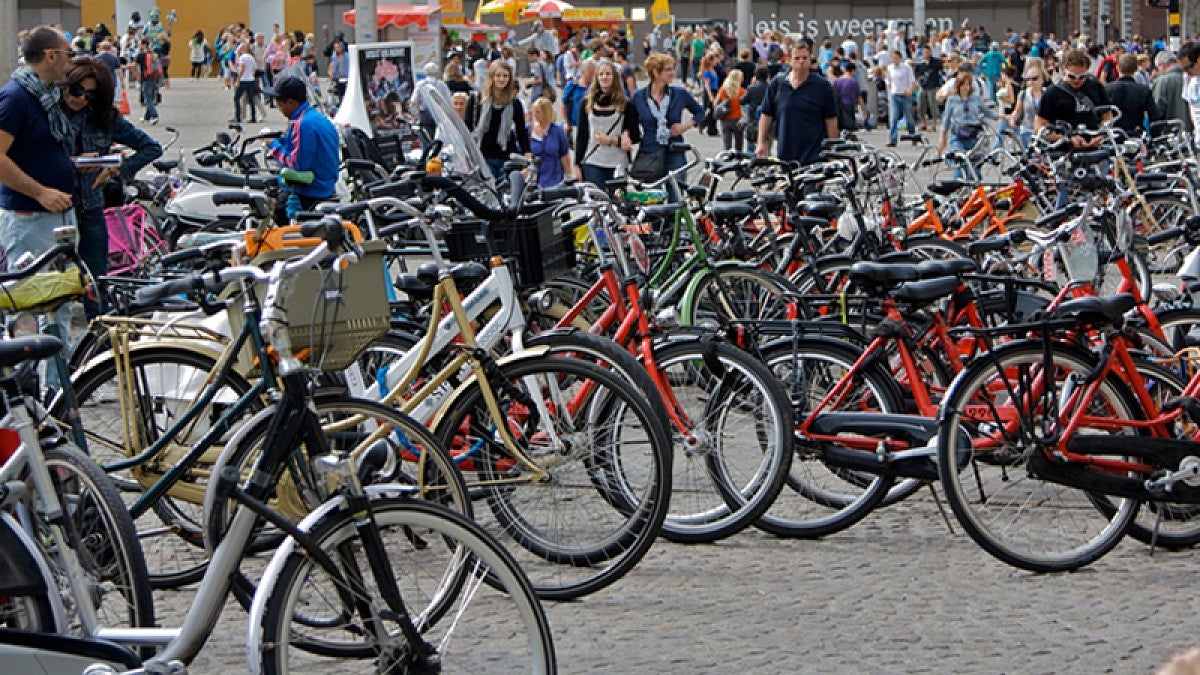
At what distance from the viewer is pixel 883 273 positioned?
6.40 metres

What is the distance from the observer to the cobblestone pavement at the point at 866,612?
5.11 m

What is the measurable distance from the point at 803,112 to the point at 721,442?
7235mm

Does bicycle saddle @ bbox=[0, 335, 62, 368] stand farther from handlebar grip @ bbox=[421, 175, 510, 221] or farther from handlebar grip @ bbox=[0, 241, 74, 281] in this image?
handlebar grip @ bbox=[421, 175, 510, 221]

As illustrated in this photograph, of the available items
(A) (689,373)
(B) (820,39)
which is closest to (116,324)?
(A) (689,373)

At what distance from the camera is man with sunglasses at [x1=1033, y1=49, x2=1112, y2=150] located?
14.7 m

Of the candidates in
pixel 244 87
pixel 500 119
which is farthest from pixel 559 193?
pixel 244 87

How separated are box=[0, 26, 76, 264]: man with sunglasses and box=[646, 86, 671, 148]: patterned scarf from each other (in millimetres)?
6375

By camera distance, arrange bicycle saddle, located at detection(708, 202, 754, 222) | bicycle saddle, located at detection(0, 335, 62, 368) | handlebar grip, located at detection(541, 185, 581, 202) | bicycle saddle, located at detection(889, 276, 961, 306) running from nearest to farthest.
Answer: bicycle saddle, located at detection(0, 335, 62, 368) → bicycle saddle, located at detection(889, 276, 961, 306) → handlebar grip, located at detection(541, 185, 581, 202) → bicycle saddle, located at detection(708, 202, 754, 222)

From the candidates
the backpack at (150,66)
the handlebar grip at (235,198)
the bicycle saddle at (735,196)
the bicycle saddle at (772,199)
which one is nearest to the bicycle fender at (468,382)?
the handlebar grip at (235,198)

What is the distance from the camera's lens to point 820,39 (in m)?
59.3

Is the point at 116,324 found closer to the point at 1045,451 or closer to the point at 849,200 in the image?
the point at 1045,451

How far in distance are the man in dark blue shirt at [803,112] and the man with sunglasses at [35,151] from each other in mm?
6164

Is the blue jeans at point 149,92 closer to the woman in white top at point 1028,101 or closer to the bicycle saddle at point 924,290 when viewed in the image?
the woman in white top at point 1028,101

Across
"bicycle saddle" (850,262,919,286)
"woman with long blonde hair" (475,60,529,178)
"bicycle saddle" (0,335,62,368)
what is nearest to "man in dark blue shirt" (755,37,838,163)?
"woman with long blonde hair" (475,60,529,178)
